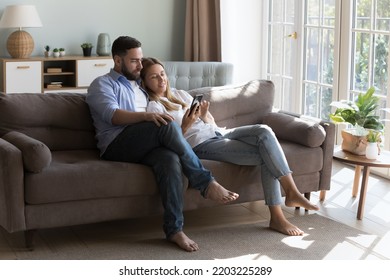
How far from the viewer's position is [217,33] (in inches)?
283

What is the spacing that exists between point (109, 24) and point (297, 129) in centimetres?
314

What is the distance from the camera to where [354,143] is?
4.59 meters

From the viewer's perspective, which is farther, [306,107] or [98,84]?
[306,107]

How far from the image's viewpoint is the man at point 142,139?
3934 millimetres

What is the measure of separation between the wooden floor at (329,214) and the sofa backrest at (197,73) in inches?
72.7

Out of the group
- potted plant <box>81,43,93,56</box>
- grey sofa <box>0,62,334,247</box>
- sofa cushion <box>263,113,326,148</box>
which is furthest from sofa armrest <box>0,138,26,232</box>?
potted plant <box>81,43,93,56</box>

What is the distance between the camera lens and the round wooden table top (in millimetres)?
4438

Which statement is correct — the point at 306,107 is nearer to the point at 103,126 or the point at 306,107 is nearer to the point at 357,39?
the point at 357,39

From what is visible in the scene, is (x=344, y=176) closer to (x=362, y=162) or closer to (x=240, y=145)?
(x=362, y=162)

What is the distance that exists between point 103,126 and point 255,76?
3.16 meters

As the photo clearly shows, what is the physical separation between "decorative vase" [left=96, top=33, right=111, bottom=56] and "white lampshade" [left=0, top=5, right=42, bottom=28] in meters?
0.66

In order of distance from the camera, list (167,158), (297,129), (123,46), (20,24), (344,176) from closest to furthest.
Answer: (167,158), (123,46), (297,129), (344,176), (20,24)

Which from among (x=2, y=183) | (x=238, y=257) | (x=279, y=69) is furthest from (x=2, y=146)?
(x=279, y=69)

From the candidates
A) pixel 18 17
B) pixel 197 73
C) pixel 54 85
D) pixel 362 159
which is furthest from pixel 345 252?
pixel 18 17
